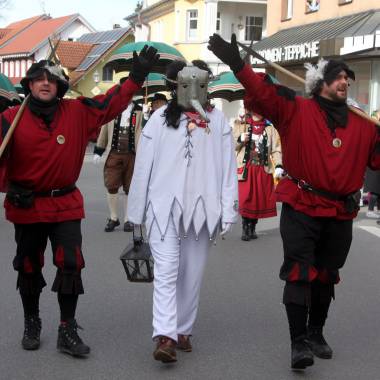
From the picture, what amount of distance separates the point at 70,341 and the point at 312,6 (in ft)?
71.4

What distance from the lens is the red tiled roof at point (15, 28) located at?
273ft

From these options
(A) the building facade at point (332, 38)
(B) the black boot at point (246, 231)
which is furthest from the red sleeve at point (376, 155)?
(A) the building facade at point (332, 38)

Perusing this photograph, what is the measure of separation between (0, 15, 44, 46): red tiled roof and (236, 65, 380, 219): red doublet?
8046cm

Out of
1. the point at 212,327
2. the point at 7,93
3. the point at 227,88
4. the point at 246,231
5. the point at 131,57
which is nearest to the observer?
the point at 212,327

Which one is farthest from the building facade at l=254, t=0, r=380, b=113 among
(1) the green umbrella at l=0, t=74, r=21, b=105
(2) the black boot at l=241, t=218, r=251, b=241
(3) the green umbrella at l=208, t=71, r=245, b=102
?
(1) the green umbrella at l=0, t=74, r=21, b=105

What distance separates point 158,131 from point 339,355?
184 cm

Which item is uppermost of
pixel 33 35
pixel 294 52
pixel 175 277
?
pixel 33 35

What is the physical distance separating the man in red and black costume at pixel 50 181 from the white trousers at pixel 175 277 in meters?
0.52

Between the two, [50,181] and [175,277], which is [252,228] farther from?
[50,181]

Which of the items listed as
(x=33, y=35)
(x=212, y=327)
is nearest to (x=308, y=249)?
(x=212, y=327)

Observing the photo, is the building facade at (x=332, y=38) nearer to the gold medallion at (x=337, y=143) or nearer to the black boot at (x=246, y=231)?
the black boot at (x=246, y=231)

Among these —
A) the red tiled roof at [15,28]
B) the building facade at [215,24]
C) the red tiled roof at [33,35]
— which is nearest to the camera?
the building facade at [215,24]

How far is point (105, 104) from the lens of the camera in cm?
542

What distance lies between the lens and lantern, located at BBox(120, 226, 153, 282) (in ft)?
17.9
